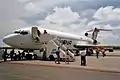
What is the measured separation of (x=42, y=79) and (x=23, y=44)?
2088cm

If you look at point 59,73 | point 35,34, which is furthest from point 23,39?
point 59,73

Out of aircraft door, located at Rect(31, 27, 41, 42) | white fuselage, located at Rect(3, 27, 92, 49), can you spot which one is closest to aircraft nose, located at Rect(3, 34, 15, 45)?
white fuselage, located at Rect(3, 27, 92, 49)

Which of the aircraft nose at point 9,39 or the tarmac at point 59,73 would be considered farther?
the aircraft nose at point 9,39

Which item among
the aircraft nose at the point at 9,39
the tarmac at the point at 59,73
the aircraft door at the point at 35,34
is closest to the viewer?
the tarmac at the point at 59,73

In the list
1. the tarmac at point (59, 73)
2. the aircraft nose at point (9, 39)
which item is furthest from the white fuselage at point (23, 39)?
the tarmac at point (59, 73)

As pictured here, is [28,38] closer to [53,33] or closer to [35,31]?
[35,31]

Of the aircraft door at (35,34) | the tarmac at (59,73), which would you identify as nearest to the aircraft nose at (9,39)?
the aircraft door at (35,34)

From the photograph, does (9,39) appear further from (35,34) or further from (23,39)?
(35,34)

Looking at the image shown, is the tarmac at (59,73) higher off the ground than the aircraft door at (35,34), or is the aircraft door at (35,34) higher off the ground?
the aircraft door at (35,34)

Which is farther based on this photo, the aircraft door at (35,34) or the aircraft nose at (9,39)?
the aircraft door at (35,34)

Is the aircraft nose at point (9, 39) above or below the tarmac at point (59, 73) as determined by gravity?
above

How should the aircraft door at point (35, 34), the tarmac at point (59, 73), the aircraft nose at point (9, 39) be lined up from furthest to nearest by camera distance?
the aircraft door at point (35, 34), the aircraft nose at point (9, 39), the tarmac at point (59, 73)

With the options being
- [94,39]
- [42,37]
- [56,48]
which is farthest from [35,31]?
[94,39]

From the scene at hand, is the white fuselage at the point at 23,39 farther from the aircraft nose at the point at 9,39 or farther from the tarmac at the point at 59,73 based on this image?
the tarmac at the point at 59,73
